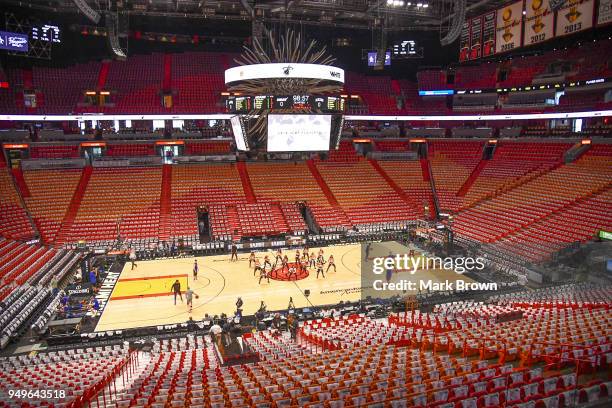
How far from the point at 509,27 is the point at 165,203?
2878 cm

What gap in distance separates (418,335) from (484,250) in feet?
48.9

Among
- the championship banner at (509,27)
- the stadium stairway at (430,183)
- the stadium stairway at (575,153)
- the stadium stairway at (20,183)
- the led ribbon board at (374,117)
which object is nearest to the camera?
the championship banner at (509,27)

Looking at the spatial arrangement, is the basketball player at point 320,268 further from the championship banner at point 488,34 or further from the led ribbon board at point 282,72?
the championship banner at point 488,34

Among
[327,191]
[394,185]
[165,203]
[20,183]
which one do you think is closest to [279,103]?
[165,203]

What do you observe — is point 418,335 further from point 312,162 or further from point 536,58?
point 536,58

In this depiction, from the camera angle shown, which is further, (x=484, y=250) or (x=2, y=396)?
(x=484, y=250)

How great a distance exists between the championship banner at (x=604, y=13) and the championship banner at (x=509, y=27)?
5760mm

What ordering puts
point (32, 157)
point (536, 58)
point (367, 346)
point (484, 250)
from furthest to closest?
point (536, 58) → point (32, 157) → point (484, 250) → point (367, 346)

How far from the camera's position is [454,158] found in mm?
41656

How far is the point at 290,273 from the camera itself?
79.7 feet

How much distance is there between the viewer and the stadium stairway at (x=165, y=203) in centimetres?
3092

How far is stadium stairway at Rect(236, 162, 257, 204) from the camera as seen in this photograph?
1409 inches

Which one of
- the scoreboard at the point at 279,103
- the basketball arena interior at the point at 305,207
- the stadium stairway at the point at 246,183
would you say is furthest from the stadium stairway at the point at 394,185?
the scoreboard at the point at 279,103

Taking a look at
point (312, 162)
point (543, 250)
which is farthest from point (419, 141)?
point (543, 250)
